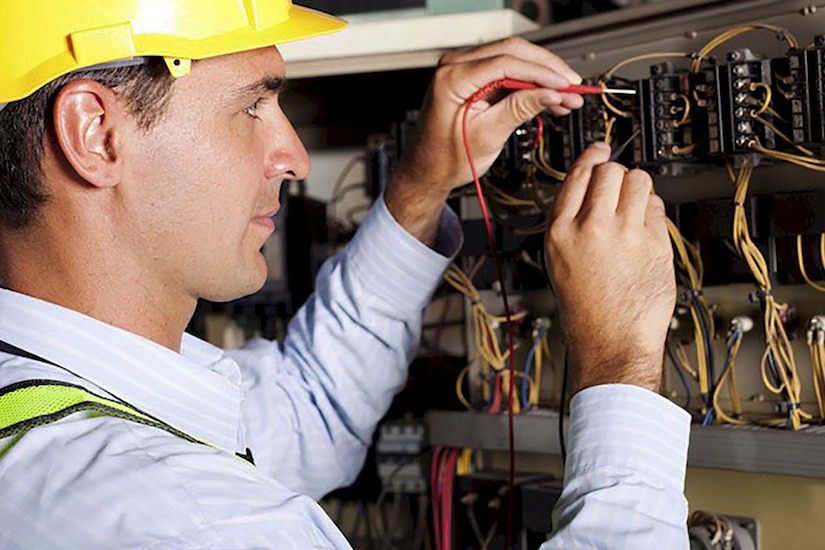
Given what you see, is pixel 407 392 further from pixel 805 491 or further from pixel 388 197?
pixel 805 491

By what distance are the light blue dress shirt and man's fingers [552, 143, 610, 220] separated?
20cm

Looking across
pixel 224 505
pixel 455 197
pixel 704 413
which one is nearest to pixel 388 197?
pixel 455 197

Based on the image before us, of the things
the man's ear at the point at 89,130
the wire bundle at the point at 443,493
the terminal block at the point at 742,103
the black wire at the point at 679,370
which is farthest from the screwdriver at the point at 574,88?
the wire bundle at the point at 443,493

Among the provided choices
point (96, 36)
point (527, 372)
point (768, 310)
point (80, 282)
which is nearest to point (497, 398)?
point (527, 372)

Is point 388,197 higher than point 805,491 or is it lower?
higher

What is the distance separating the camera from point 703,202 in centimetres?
126

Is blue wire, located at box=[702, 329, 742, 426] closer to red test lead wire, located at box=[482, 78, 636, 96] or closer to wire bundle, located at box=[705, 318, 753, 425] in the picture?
wire bundle, located at box=[705, 318, 753, 425]

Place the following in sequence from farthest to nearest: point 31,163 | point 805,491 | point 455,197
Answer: point 455,197 → point 805,491 → point 31,163

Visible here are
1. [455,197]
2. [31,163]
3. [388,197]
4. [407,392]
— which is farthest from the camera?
[407,392]

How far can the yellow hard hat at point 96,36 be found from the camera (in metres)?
1.00

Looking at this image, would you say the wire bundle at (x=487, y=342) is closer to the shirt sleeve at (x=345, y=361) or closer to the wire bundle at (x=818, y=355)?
the shirt sleeve at (x=345, y=361)

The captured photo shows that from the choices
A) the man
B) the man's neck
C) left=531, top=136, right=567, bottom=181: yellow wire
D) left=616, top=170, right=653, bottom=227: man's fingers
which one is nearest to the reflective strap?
the man

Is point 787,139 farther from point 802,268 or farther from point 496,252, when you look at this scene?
point 496,252

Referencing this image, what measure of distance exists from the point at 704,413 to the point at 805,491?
0.15 m
